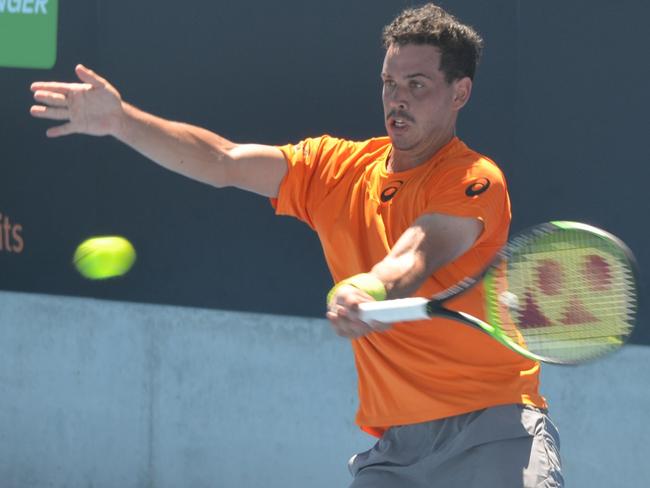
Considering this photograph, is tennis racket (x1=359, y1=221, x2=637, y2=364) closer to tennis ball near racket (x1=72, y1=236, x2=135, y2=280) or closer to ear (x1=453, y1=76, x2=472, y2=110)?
ear (x1=453, y1=76, x2=472, y2=110)

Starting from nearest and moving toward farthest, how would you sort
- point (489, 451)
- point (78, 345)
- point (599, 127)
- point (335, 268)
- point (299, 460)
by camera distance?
point (489, 451)
point (335, 268)
point (599, 127)
point (299, 460)
point (78, 345)

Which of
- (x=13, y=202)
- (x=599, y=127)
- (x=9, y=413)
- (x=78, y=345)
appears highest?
(x=599, y=127)

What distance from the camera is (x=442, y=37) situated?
365 centimetres

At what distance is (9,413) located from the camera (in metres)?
6.00

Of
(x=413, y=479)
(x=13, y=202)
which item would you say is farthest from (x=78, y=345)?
(x=413, y=479)

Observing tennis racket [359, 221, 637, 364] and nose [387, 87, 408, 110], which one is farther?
nose [387, 87, 408, 110]

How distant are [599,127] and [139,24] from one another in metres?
2.04

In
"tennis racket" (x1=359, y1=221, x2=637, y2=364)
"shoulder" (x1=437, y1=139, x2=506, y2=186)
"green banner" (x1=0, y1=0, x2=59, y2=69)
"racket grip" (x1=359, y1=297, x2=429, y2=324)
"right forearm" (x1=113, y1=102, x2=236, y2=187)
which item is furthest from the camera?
"green banner" (x1=0, y1=0, x2=59, y2=69)

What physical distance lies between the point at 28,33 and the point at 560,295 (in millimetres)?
3335

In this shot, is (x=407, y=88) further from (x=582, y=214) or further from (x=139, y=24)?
(x=139, y=24)

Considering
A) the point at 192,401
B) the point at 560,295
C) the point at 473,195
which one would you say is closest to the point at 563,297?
the point at 560,295

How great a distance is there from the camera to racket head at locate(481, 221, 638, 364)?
3.23 meters

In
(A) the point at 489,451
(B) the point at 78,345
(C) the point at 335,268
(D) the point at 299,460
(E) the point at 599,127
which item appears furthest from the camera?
(B) the point at 78,345

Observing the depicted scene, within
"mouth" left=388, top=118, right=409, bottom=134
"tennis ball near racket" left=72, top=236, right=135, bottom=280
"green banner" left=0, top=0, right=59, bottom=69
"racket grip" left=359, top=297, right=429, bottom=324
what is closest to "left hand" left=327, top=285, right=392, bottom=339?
"racket grip" left=359, top=297, right=429, bottom=324
